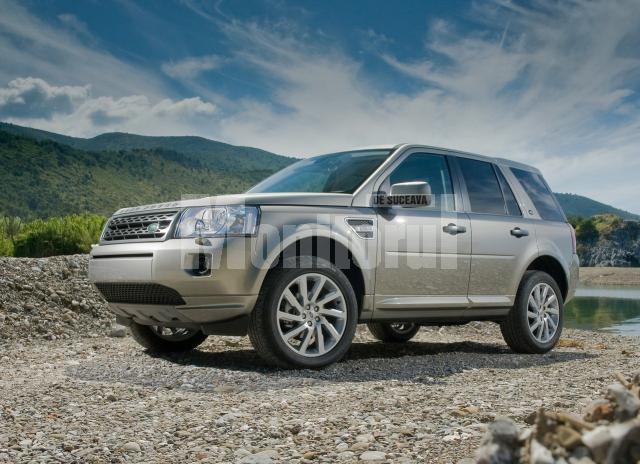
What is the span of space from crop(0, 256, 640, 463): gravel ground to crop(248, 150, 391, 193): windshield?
1613mm

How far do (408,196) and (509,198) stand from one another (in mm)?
2176

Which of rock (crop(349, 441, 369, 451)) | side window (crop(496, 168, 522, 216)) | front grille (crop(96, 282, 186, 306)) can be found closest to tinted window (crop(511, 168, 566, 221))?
side window (crop(496, 168, 522, 216))

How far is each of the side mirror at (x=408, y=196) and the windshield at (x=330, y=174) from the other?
326 millimetres

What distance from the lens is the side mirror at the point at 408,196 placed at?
5.89 metres

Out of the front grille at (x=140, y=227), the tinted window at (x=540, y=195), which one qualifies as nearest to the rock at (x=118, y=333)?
the front grille at (x=140, y=227)

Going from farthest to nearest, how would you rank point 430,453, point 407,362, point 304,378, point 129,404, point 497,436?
point 407,362
point 304,378
point 129,404
point 430,453
point 497,436

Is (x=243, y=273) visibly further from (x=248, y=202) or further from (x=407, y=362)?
(x=407, y=362)

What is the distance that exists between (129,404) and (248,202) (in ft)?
5.97

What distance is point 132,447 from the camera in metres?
3.46

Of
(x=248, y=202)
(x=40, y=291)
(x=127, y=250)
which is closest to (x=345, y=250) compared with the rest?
(x=248, y=202)

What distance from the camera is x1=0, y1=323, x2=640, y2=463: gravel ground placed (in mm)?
3412

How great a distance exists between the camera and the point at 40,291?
33.8ft

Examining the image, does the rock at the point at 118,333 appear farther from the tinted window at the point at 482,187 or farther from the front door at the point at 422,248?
the tinted window at the point at 482,187

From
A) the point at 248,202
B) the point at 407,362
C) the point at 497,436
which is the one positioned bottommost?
the point at 407,362
